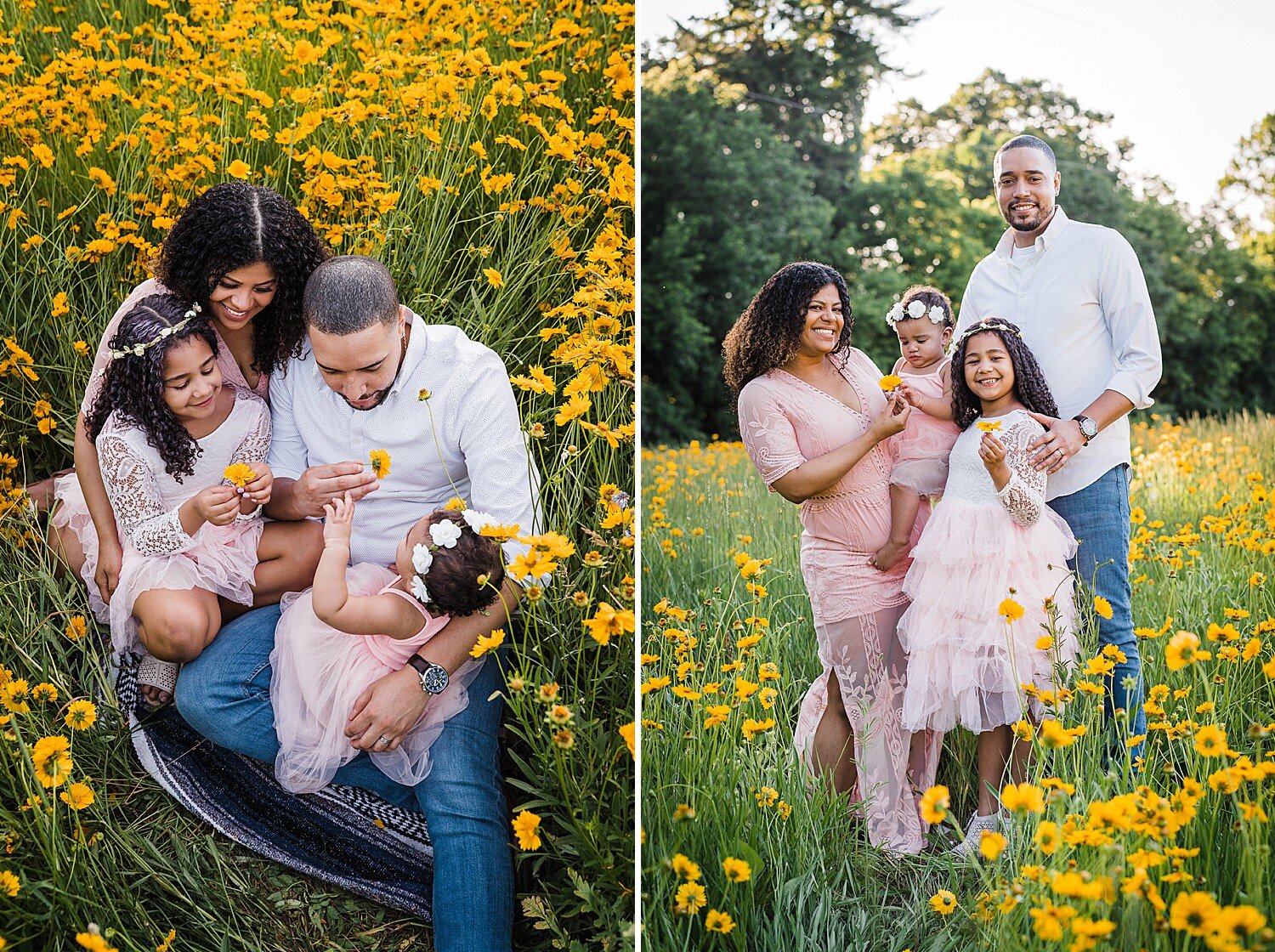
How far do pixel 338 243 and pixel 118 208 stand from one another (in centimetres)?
57

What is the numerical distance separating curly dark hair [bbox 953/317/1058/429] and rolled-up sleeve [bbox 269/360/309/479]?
1.43 m

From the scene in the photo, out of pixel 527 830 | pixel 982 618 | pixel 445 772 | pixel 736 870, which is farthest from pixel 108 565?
pixel 982 618

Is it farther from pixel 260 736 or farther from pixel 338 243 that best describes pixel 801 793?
pixel 338 243

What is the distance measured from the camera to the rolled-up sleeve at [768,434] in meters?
2.37

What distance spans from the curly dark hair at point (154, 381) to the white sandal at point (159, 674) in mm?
391

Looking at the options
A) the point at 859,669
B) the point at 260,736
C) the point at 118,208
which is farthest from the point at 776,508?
the point at 118,208

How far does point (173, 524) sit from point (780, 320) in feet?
4.72

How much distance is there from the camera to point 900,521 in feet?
7.58

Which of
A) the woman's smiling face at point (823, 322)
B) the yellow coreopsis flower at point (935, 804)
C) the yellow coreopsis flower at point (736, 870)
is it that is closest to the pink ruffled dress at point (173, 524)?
the yellow coreopsis flower at point (736, 870)

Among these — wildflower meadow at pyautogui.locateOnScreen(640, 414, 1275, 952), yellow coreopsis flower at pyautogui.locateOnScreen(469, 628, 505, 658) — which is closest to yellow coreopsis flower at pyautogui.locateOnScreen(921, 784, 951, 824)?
wildflower meadow at pyautogui.locateOnScreen(640, 414, 1275, 952)

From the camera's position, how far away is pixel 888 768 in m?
2.28

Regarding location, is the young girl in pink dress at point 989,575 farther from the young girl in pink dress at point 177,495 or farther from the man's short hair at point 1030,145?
the young girl in pink dress at point 177,495

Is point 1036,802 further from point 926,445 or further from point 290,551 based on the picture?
point 290,551

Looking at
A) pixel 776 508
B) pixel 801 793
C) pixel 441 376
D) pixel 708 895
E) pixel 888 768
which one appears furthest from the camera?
pixel 776 508
